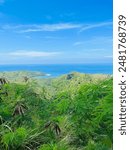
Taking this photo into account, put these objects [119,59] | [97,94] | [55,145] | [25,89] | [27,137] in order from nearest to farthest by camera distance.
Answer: [119,59] → [55,145] → [27,137] → [97,94] → [25,89]

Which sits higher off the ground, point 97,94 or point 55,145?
point 97,94

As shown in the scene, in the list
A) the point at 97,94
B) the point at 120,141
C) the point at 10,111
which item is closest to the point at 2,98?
the point at 10,111

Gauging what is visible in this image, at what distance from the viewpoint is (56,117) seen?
5008mm

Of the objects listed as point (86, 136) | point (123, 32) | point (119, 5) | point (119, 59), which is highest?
point (119, 5)

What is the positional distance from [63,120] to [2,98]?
1248 mm

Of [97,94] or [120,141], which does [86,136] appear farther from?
[120,141]

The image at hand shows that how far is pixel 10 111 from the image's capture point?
17.2 feet

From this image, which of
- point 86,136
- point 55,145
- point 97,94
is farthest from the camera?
point 97,94

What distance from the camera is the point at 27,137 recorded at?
4715mm

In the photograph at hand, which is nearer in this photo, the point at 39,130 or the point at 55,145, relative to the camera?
the point at 55,145

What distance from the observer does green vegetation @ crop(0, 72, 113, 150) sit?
15.4 ft

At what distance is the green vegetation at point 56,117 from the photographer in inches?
184

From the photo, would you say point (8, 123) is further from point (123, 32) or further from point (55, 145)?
point (123, 32)

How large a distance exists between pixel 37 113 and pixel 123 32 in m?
3.42
